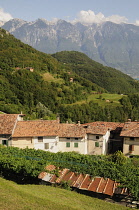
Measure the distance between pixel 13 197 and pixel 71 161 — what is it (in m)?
12.3

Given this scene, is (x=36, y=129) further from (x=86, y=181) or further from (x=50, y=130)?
(x=86, y=181)

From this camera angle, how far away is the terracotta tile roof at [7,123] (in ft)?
133

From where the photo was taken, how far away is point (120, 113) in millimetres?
120938

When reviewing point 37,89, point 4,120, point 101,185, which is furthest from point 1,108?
point 101,185

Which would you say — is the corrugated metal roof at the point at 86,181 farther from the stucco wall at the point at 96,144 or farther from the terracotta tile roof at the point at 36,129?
the stucco wall at the point at 96,144

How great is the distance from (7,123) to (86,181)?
22.6 m

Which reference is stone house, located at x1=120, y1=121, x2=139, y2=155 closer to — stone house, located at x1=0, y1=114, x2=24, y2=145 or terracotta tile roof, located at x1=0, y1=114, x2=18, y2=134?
stone house, located at x1=0, y1=114, x2=24, y2=145

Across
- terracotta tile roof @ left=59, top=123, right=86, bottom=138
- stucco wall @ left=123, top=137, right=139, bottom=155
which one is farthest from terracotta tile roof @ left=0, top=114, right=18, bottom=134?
stucco wall @ left=123, top=137, right=139, bottom=155

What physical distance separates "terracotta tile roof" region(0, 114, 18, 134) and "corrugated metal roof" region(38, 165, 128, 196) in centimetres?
1602

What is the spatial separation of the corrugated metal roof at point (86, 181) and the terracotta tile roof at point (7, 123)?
16022 millimetres

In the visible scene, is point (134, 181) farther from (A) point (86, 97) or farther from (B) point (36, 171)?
(A) point (86, 97)

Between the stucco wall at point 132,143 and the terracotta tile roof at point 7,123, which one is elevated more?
the terracotta tile roof at point 7,123

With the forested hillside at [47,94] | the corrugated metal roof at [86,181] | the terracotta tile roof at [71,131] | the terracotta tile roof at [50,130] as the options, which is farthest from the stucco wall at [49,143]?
the forested hillside at [47,94]

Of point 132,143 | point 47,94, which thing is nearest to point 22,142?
point 132,143
